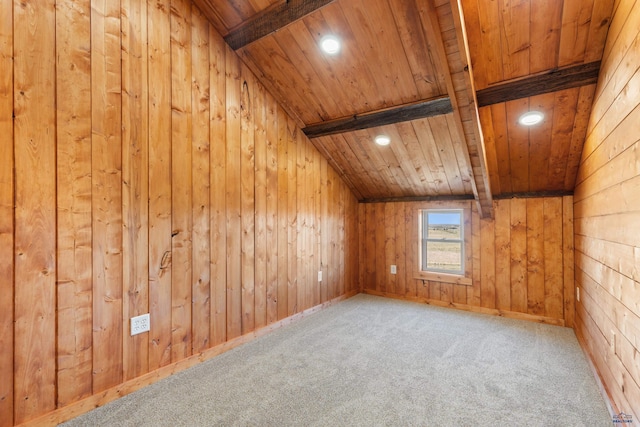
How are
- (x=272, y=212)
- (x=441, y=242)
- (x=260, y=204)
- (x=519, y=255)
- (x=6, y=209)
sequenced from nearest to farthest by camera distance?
(x=6, y=209) → (x=260, y=204) → (x=272, y=212) → (x=519, y=255) → (x=441, y=242)

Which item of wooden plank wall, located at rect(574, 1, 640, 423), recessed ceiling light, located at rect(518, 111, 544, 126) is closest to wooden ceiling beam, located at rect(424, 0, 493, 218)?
recessed ceiling light, located at rect(518, 111, 544, 126)

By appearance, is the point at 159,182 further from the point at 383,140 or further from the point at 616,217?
the point at 616,217

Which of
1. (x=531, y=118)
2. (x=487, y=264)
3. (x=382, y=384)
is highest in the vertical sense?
(x=531, y=118)

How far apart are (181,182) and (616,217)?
277 cm

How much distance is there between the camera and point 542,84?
2191mm

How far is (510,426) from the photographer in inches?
62.8

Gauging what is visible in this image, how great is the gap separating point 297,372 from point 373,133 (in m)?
2.29

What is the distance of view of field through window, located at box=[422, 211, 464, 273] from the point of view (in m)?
4.03

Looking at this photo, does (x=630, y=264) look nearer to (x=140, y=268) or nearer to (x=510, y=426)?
(x=510, y=426)

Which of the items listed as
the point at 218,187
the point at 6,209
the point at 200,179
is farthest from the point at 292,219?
the point at 6,209

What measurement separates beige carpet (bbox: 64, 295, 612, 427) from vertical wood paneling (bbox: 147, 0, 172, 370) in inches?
13.5

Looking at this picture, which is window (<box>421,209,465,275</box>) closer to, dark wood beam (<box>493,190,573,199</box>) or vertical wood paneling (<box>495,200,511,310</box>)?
vertical wood paneling (<box>495,200,511,310</box>)

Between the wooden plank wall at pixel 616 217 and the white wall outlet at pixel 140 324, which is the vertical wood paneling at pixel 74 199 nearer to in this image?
the white wall outlet at pixel 140 324

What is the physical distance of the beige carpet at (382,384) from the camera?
1.67 metres
